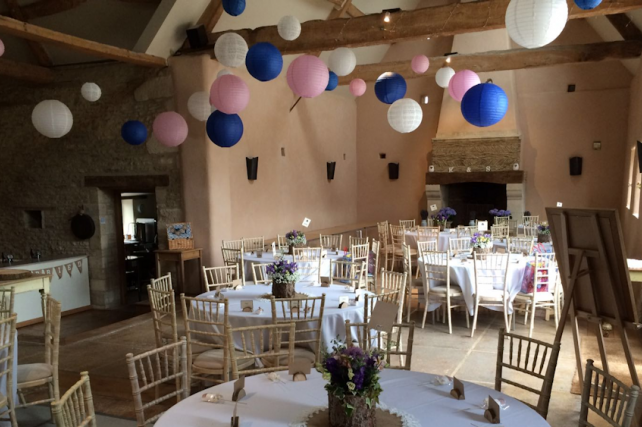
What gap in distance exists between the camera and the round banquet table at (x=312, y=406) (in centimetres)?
217

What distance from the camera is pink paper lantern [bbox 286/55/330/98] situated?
5645 millimetres

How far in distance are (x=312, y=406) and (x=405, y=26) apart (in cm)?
590

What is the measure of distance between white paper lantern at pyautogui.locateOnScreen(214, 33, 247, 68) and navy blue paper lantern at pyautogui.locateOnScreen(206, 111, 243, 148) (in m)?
0.71

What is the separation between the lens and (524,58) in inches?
365

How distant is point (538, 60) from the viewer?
9141mm

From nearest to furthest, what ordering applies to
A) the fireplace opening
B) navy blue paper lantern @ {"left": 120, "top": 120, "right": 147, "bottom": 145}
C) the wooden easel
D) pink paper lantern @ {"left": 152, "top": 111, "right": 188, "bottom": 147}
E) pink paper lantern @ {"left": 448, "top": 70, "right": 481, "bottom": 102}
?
the wooden easel, pink paper lantern @ {"left": 448, "top": 70, "right": 481, "bottom": 102}, pink paper lantern @ {"left": 152, "top": 111, "right": 188, "bottom": 147}, navy blue paper lantern @ {"left": 120, "top": 120, "right": 147, "bottom": 145}, the fireplace opening

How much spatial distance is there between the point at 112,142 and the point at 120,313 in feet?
9.28

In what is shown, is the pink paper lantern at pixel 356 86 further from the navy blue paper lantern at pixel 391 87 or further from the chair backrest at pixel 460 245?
the chair backrest at pixel 460 245

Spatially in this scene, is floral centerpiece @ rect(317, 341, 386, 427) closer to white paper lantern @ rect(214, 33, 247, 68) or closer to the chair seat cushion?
the chair seat cushion

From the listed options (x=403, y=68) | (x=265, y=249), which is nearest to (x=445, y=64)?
(x=403, y=68)

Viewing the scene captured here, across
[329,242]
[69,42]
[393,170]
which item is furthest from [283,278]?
[393,170]

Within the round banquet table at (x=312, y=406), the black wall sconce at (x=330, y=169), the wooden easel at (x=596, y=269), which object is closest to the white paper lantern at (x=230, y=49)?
the wooden easel at (x=596, y=269)

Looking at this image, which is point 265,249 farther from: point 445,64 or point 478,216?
point 478,216

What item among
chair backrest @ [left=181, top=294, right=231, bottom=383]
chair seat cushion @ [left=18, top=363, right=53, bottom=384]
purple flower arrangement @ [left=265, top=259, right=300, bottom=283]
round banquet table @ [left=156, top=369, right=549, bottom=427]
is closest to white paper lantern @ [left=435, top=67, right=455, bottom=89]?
purple flower arrangement @ [left=265, top=259, right=300, bottom=283]
